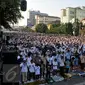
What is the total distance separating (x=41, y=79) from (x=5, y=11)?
863 centimetres

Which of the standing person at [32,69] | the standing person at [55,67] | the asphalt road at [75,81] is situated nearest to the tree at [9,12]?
the standing person at [55,67]

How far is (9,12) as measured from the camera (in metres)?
23.0

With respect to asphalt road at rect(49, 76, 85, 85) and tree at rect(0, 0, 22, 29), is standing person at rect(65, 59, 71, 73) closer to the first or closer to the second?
asphalt road at rect(49, 76, 85, 85)

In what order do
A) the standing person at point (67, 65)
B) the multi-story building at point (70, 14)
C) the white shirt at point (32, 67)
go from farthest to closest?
the multi-story building at point (70, 14) < the standing person at point (67, 65) < the white shirt at point (32, 67)

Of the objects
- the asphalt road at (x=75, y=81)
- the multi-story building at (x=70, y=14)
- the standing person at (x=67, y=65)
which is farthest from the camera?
the multi-story building at (x=70, y=14)

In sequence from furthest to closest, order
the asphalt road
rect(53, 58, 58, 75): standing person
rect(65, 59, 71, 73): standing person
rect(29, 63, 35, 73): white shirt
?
rect(65, 59, 71, 73): standing person → rect(53, 58, 58, 75): standing person → rect(29, 63, 35, 73): white shirt → the asphalt road

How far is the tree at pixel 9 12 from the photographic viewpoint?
68.8 ft

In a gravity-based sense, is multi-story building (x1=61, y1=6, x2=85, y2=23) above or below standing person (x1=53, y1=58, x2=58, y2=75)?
above

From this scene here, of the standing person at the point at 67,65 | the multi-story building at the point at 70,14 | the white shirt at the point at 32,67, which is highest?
the multi-story building at the point at 70,14

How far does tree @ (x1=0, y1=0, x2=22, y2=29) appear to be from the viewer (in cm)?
2098

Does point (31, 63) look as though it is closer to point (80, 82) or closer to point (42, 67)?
point (42, 67)

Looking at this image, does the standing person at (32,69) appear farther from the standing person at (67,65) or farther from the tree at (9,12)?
the tree at (9,12)

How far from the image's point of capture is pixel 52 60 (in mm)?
17047

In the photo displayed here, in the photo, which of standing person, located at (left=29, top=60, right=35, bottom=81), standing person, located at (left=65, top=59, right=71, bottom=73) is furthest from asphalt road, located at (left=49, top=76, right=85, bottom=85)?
standing person, located at (left=29, top=60, right=35, bottom=81)
